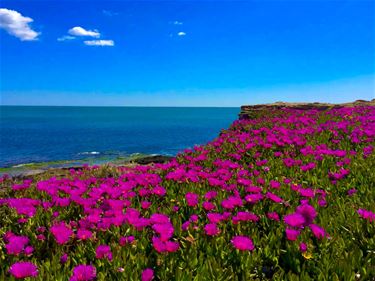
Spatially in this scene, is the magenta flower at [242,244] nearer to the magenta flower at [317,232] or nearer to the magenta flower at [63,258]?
the magenta flower at [317,232]

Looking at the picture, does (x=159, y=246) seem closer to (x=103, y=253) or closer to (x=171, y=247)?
(x=171, y=247)

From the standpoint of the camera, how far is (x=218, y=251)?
318cm

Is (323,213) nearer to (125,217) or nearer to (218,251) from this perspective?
(218,251)

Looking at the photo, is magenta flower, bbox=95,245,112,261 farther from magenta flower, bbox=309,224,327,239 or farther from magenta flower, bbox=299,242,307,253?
magenta flower, bbox=309,224,327,239

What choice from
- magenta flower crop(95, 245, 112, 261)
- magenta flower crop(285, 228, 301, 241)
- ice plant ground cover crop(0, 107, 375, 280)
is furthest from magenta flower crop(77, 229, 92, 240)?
magenta flower crop(285, 228, 301, 241)

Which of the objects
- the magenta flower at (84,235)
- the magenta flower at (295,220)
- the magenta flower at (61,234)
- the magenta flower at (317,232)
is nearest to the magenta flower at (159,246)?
the magenta flower at (84,235)

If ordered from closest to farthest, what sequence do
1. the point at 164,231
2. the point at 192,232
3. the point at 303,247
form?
the point at 303,247 < the point at 164,231 < the point at 192,232

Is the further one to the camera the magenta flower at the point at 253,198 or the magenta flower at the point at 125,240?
the magenta flower at the point at 253,198

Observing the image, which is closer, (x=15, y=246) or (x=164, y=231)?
(x=15, y=246)

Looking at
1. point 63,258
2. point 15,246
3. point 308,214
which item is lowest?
point 63,258

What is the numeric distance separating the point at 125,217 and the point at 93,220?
33cm

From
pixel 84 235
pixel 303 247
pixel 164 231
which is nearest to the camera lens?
pixel 303 247

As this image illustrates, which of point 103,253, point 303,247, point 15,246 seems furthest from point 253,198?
point 15,246

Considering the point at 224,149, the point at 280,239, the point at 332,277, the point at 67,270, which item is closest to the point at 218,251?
the point at 280,239
